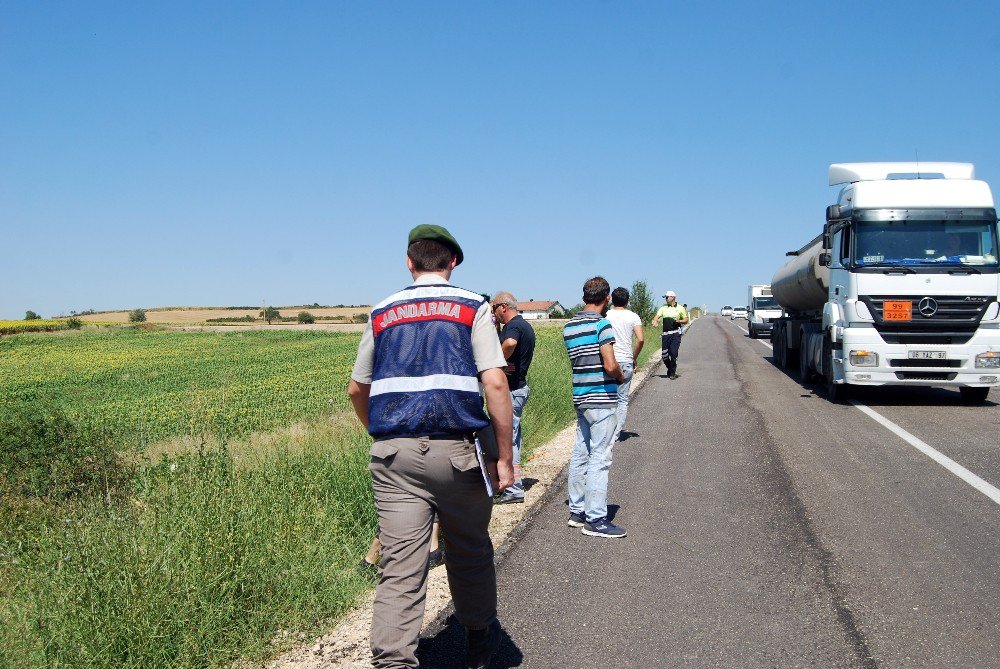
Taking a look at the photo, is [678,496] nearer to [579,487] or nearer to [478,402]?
[579,487]

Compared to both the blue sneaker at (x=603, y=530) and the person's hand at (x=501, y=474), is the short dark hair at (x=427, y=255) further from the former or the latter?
the blue sneaker at (x=603, y=530)

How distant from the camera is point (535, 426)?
11.4m

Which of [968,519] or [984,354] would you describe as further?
[984,354]

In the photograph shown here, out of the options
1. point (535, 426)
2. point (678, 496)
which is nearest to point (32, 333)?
point (535, 426)

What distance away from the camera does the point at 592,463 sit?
6.14 meters

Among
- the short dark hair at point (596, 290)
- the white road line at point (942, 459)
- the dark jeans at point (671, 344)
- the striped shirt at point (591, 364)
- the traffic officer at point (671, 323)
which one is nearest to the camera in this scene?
the striped shirt at point (591, 364)

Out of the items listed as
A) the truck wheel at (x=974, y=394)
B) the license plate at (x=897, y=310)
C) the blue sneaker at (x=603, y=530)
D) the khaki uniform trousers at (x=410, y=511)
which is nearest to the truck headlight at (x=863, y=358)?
the license plate at (x=897, y=310)

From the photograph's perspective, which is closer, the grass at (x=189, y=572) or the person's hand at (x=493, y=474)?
the person's hand at (x=493, y=474)

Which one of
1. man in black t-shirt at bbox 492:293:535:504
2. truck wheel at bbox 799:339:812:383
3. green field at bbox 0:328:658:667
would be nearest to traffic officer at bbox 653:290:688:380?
truck wheel at bbox 799:339:812:383

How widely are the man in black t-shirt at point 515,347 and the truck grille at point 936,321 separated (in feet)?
26.1

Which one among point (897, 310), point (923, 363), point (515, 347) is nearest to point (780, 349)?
point (923, 363)

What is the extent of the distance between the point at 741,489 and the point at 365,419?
4.84 metres

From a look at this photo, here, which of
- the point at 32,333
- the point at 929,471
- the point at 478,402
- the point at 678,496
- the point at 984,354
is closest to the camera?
the point at 478,402

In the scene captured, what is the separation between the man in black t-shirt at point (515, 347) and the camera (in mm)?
6859
